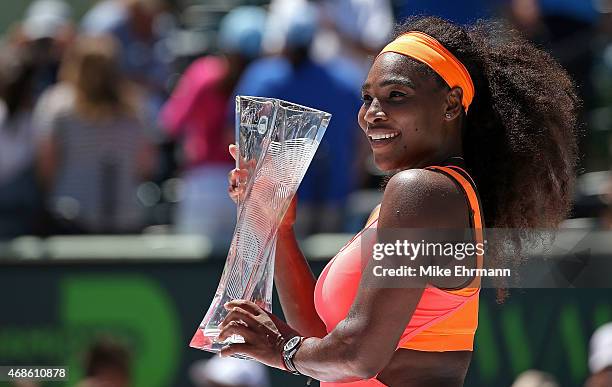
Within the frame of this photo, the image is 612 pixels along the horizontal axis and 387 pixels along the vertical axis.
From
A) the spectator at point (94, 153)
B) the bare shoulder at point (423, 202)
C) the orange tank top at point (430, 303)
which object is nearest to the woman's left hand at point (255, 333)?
the orange tank top at point (430, 303)

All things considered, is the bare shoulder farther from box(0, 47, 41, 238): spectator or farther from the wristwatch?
box(0, 47, 41, 238): spectator

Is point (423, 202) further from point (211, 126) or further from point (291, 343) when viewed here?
point (211, 126)

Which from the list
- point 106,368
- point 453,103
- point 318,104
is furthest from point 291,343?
point 318,104

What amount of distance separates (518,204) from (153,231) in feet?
12.7

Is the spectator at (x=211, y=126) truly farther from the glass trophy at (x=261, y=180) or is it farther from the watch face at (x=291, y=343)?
the watch face at (x=291, y=343)

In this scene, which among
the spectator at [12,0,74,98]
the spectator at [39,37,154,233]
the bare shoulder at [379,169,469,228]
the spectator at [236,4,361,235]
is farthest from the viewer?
the spectator at [12,0,74,98]

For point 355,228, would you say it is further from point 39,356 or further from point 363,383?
point 363,383

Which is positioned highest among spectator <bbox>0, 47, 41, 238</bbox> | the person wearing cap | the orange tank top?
spectator <bbox>0, 47, 41, 238</bbox>

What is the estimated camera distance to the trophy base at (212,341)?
2.41 m

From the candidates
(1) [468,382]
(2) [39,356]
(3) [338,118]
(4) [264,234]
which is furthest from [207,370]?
(4) [264,234]

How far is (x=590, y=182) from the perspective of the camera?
5898 millimetres

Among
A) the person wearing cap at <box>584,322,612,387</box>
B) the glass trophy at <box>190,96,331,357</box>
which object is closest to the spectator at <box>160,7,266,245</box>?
the person wearing cap at <box>584,322,612,387</box>

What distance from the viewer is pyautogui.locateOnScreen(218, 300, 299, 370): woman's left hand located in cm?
239

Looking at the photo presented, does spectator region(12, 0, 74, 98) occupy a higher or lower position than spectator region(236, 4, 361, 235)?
higher
